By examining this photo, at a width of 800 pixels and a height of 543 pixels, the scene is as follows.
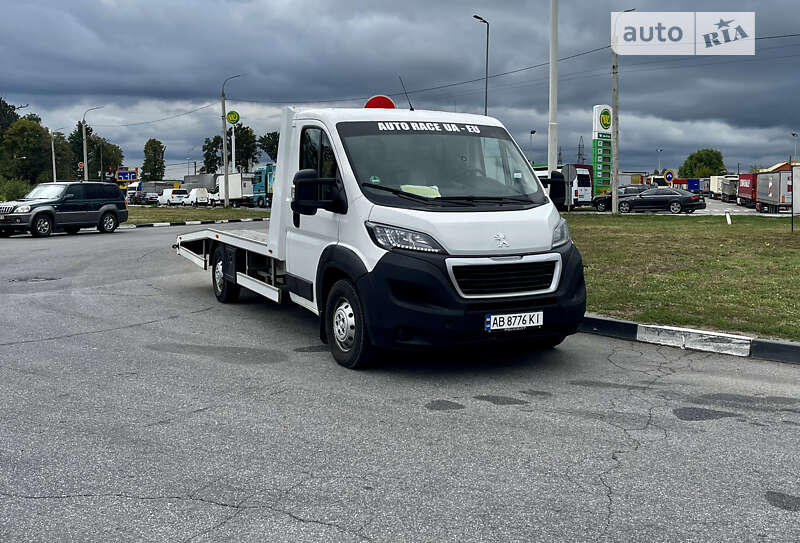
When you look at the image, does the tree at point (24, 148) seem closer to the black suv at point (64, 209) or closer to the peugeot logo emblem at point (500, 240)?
the black suv at point (64, 209)

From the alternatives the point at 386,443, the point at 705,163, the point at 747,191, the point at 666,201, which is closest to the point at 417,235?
the point at 386,443

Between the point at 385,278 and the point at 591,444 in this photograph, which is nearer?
the point at 591,444

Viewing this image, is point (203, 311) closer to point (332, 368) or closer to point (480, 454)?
point (332, 368)

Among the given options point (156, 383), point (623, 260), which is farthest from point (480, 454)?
point (623, 260)

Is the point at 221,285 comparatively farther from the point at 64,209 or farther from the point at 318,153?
the point at 64,209

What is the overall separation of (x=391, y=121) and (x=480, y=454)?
3746mm

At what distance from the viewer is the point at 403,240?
605 centimetres

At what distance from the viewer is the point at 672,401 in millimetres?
5586

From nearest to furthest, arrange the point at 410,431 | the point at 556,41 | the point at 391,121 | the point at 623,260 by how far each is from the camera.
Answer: the point at 410,431, the point at 391,121, the point at 623,260, the point at 556,41

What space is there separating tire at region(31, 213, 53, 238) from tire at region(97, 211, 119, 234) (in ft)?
5.84

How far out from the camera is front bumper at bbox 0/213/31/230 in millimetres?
24062

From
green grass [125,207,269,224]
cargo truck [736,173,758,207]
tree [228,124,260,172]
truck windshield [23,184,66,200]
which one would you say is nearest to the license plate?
truck windshield [23,184,66,200]

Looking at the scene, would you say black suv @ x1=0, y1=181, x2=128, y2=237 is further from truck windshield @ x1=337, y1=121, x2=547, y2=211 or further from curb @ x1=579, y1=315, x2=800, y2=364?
curb @ x1=579, y1=315, x2=800, y2=364

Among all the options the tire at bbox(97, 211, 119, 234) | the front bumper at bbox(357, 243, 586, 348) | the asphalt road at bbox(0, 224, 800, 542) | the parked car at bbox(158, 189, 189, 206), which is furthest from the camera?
the parked car at bbox(158, 189, 189, 206)
